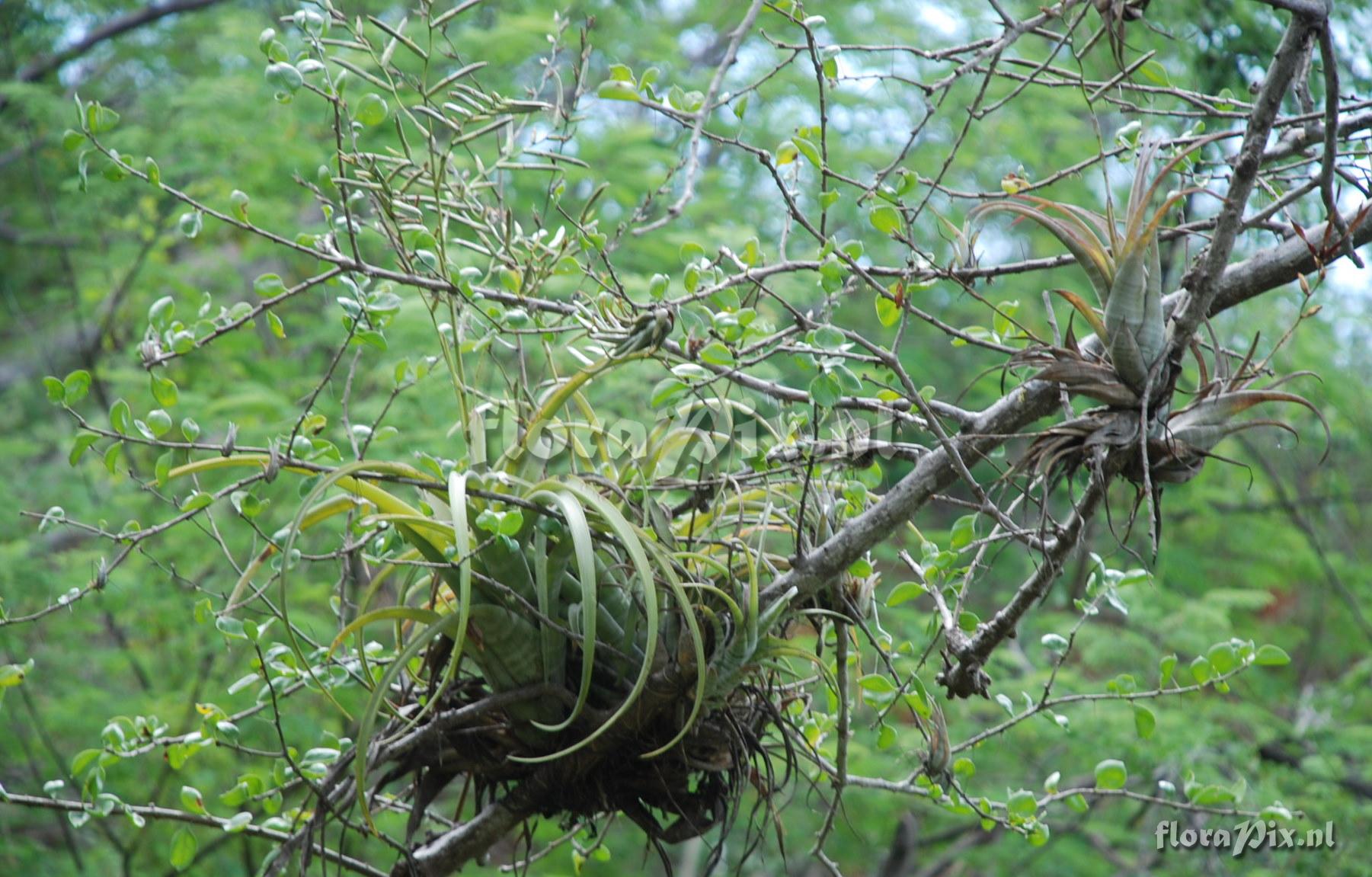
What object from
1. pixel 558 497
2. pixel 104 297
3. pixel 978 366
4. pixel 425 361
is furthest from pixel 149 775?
pixel 978 366

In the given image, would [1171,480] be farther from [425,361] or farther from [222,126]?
[222,126]

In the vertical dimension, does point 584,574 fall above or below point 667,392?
below

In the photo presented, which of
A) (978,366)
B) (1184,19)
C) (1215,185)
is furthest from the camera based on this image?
(978,366)

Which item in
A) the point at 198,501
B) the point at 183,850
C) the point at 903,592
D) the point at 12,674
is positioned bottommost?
the point at 183,850

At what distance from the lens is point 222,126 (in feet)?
12.2

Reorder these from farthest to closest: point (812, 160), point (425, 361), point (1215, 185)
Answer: point (1215, 185) < point (425, 361) < point (812, 160)

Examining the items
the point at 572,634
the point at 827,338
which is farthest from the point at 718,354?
the point at 572,634

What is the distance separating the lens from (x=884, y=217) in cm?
118

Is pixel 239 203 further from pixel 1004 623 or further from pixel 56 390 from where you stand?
pixel 1004 623

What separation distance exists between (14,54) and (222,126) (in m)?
1.63

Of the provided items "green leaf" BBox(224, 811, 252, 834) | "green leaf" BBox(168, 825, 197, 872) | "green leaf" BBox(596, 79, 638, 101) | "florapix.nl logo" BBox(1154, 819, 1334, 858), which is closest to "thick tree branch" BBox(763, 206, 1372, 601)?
"green leaf" BBox(596, 79, 638, 101)

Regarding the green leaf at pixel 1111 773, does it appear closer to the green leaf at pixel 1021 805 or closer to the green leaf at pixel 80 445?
the green leaf at pixel 1021 805

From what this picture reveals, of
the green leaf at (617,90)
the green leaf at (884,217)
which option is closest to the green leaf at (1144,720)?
the green leaf at (884,217)

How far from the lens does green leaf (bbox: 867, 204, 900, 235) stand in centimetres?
117
